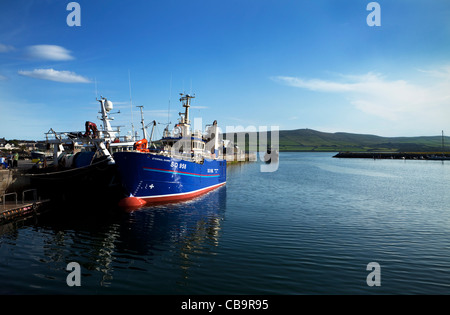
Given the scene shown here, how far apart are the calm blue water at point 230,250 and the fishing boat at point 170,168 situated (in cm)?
238

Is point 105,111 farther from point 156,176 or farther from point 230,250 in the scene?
point 230,250

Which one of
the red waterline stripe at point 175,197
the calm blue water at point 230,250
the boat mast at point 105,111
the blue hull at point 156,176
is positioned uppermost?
the boat mast at point 105,111

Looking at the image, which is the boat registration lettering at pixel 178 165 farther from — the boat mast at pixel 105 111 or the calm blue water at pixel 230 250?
the boat mast at pixel 105 111

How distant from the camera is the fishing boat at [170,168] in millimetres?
26078

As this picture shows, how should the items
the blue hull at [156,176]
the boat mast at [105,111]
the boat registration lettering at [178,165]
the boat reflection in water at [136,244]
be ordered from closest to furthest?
the boat reflection in water at [136,244] → the blue hull at [156,176] → the boat registration lettering at [178,165] → the boat mast at [105,111]

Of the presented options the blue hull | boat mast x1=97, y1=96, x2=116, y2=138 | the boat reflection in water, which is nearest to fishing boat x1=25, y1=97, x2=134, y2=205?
boat mast x1=97, y1=96, x2=116, y2=138

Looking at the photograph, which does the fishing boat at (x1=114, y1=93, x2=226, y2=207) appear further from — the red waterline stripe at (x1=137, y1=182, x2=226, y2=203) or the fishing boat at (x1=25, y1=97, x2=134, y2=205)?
the fishing boat at (x1=25, y1=97, x2=134, y2=205)

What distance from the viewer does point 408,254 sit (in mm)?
14852

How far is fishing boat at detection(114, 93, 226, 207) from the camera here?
2608cm

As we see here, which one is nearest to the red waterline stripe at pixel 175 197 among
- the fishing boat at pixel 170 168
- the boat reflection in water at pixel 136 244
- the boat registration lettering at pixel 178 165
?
the fishing boat at pixel 170 168
